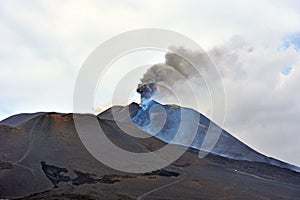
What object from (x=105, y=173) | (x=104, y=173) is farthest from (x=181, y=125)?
(x=104, y=173)

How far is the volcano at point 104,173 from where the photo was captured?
233 ft

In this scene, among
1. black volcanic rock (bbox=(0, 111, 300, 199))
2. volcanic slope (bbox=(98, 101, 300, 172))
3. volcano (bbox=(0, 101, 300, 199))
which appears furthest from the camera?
volcanic slope (bbox=(98, 101, 300, 172))

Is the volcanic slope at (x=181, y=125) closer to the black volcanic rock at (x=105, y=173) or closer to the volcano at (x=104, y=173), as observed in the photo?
the volcano at (x=104, y=173)

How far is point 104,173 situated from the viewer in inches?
3199

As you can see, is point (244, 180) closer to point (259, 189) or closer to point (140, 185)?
point (259, 189)

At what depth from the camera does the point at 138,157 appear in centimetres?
9231

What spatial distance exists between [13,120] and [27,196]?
199 feet

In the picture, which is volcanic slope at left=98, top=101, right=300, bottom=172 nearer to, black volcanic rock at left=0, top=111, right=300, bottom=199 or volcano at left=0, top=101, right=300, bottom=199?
volcano at left=0, top=101, right=300, bottom=199

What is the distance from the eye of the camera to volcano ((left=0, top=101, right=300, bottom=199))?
71125mm

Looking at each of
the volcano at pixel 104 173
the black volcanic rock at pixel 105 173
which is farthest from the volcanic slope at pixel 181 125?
the black volcanic rock at pixel 105 173

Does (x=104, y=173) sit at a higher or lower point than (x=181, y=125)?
lower

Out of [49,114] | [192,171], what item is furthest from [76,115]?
[192,171]

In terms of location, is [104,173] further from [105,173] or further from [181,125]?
[181,125]

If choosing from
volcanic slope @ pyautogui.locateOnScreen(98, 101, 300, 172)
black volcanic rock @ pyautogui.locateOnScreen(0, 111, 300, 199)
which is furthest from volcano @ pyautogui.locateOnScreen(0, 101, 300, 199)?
volcanic slope @ pyautogui.locateOnScreen(98, 101, 300, 172)
